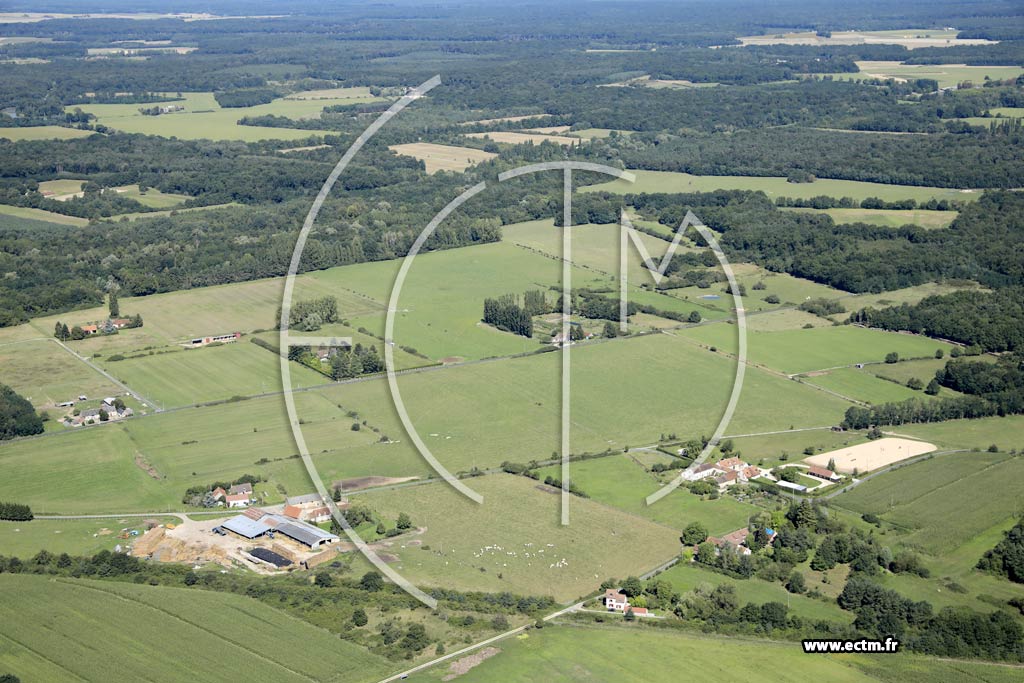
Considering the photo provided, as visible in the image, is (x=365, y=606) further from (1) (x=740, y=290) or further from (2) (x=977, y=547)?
(1) (x=740, y=290)

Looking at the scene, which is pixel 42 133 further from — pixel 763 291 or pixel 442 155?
pixel 763 291

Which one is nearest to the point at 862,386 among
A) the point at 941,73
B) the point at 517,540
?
the point at 517,540

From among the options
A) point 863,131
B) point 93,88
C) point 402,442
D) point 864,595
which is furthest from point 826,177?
point 93,88

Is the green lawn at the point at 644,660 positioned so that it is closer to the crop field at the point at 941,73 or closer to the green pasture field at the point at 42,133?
the green pasture field at the point at 42,133

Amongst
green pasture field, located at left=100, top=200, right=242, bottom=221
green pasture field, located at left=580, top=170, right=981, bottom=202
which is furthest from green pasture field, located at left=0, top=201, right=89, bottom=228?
green pasture field, located at left=580, top=170, right=981, bottom=202

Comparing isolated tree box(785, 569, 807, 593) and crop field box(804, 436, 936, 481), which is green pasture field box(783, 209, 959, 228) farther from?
isolated tree box(785, 569, 807, 593)

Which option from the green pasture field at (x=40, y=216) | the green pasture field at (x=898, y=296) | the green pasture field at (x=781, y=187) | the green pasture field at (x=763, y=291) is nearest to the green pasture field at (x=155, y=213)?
the green pasture field at (x=40, y=216)

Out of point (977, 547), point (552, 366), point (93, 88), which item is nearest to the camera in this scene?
point (977, 547)
